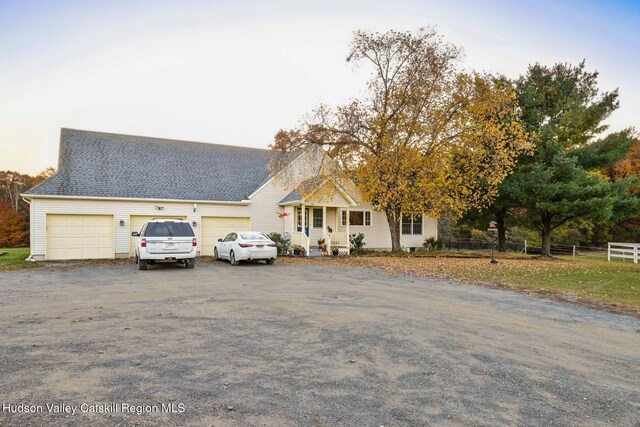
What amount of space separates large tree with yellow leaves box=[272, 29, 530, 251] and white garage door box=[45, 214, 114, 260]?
9.32m

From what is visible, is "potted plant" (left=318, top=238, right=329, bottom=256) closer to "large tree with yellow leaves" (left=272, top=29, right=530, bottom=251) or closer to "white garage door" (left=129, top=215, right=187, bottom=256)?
"large tree with yellow leaves" (left=272, top=29, right=530, bottom=251)

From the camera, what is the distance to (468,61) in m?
20.8

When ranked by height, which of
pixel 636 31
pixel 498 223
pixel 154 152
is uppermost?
pixel 636 31

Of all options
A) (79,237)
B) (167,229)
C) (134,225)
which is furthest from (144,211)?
(167,229)

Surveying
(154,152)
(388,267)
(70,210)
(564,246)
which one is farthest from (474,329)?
(564,246)

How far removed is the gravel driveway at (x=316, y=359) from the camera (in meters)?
3.48

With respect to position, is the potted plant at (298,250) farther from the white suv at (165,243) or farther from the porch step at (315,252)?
the white suv at (165,243)

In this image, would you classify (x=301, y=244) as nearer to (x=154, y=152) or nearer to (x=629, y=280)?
(x=154, y=152)

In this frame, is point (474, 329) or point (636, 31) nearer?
point (474, 329)

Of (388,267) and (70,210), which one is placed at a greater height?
(70,210)

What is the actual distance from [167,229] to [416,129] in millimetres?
12946

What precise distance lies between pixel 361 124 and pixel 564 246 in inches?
1053

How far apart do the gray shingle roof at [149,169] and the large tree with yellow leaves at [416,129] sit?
4.29 meters

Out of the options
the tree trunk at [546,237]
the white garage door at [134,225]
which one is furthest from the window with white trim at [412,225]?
the white garage door at [134,225]
